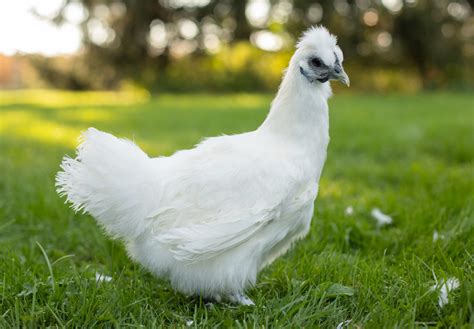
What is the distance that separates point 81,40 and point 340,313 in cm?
2558

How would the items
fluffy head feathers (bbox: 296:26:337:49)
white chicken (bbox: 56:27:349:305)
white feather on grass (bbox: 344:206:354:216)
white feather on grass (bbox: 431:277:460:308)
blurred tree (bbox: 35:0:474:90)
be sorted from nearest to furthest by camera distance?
white feather on grass (bbox: 431:277:460:308), white chicken (bbox: 56:27:349:305), fluffy head feathers (bbox: 296:26:337:49), white feather on grass (bbox: 344:206:354:216), blurred tree (bbox: 35:0:474:90)

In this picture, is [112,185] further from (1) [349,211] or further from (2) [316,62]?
(1) [349,211]

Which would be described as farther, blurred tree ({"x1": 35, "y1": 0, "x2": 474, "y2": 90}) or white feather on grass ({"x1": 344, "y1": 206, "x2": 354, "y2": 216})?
blurred tree ({"x1": 35, "y1": 0, "x2": 474, "y2": 90})

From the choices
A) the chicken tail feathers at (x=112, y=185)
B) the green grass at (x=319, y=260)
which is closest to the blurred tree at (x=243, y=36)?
the green grass at (x=319, y=260)

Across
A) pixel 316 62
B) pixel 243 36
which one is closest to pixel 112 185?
pixel 316 62

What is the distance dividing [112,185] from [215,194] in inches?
17.9

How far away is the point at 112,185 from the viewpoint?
2293 millimetres

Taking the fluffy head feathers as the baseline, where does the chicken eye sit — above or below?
below

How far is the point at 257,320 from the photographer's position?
2.13m

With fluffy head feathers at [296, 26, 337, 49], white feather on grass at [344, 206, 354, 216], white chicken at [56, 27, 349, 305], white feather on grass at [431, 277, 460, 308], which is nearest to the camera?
white feather on grass at [431, 277, 460, 308]

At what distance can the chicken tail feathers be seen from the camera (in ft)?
7.57

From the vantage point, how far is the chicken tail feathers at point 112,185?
7.57ft

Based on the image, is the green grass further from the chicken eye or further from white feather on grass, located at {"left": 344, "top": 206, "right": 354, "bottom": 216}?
the chicken eye

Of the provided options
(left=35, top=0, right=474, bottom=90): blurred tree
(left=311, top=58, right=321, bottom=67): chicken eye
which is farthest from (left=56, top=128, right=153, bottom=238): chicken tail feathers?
(left=35, top=0, right=474, bottom=90): blurred tree
